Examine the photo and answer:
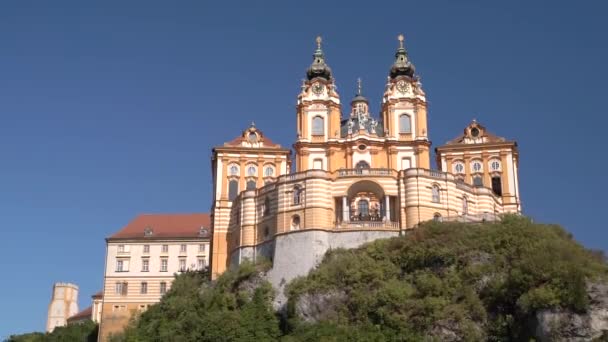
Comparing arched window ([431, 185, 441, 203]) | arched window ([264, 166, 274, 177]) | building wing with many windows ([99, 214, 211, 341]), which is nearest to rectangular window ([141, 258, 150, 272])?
building wing with many windows ([99, 214, 211, 341])

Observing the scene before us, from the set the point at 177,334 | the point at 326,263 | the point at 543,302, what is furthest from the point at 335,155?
the point at 543,302

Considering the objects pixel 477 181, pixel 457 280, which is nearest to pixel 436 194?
pixel 477 181

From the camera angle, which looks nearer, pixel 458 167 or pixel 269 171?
pixel 458 167

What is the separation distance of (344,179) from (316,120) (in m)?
12.7

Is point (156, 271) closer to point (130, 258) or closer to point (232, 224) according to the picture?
point (130, 258)

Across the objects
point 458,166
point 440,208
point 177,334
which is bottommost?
point 177,334

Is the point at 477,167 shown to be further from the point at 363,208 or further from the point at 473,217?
the point at 363,208

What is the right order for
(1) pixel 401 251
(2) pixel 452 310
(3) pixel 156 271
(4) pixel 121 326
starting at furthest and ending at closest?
(3) pixel 156 271, (4) pixel 121 326, (1) pixel 401 251, (2) pixel 452 310

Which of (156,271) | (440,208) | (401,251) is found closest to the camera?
(401,251)

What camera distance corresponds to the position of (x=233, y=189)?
7419cm

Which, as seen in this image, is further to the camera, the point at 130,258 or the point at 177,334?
the point at 130,258

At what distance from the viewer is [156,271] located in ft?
284

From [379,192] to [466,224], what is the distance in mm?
8705

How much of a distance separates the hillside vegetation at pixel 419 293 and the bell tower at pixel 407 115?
15.9 metres
